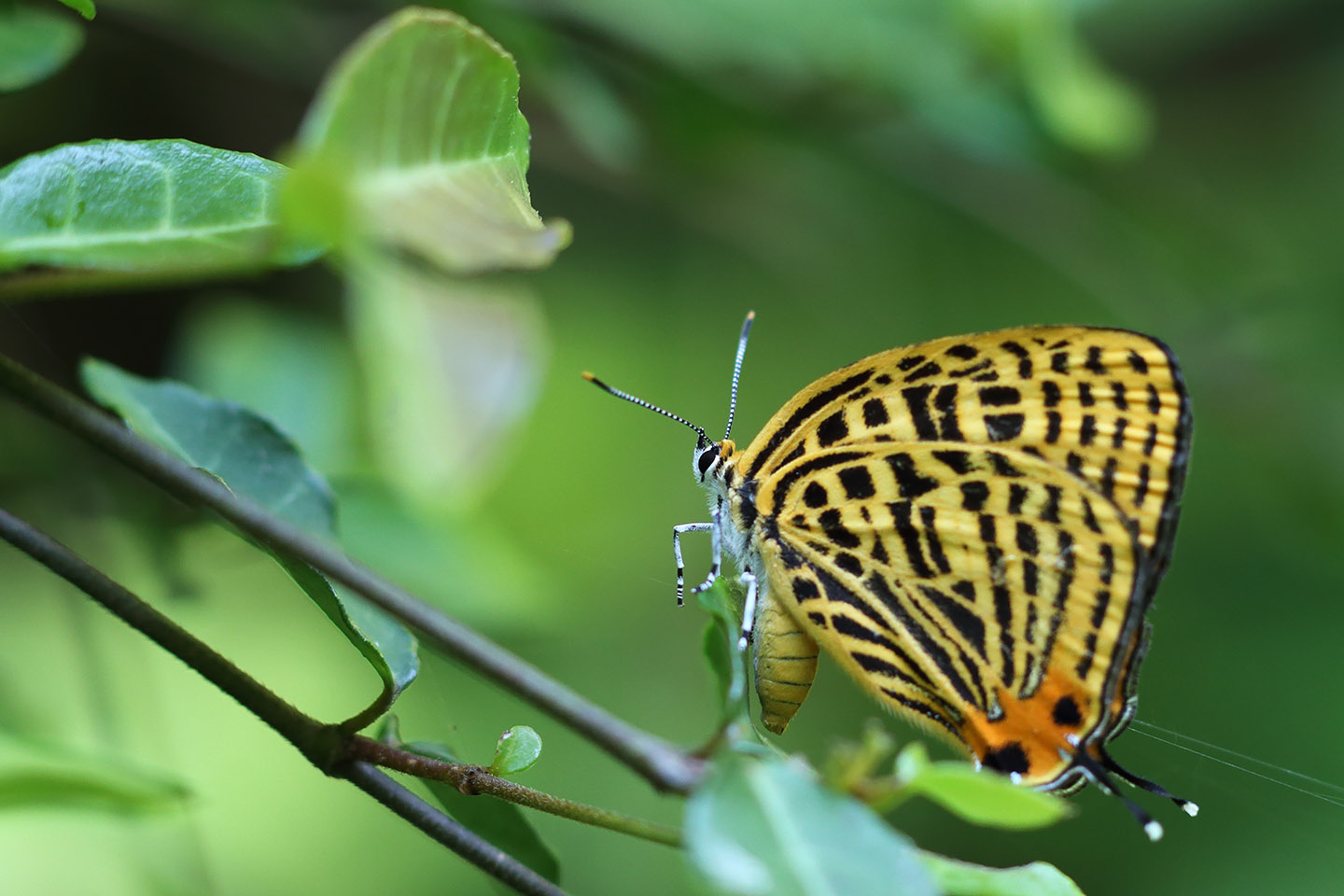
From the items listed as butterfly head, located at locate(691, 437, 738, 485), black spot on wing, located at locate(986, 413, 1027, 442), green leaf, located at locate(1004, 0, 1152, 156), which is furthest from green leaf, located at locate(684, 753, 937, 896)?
green leaf, located at locate(1004, 0, 1152, 156)

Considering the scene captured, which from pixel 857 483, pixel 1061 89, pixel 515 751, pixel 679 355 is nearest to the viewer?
pixel 515 751

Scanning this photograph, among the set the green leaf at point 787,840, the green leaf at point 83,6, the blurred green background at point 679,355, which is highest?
the green leaf at point 83,6

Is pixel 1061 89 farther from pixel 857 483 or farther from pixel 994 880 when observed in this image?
pixel 994 880

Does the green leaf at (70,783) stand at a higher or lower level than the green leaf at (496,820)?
higher

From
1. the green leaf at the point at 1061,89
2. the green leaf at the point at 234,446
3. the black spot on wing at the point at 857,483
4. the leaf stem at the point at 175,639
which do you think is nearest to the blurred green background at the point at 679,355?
the green leaf at the point at 1061,89

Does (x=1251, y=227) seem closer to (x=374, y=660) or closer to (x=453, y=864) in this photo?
(x=453, y=864)

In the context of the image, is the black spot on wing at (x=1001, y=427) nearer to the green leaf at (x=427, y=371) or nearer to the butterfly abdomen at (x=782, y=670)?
the butterfly abdomen at (x=782, y=670)

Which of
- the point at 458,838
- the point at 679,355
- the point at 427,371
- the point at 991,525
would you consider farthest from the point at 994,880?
the point at 679,355
